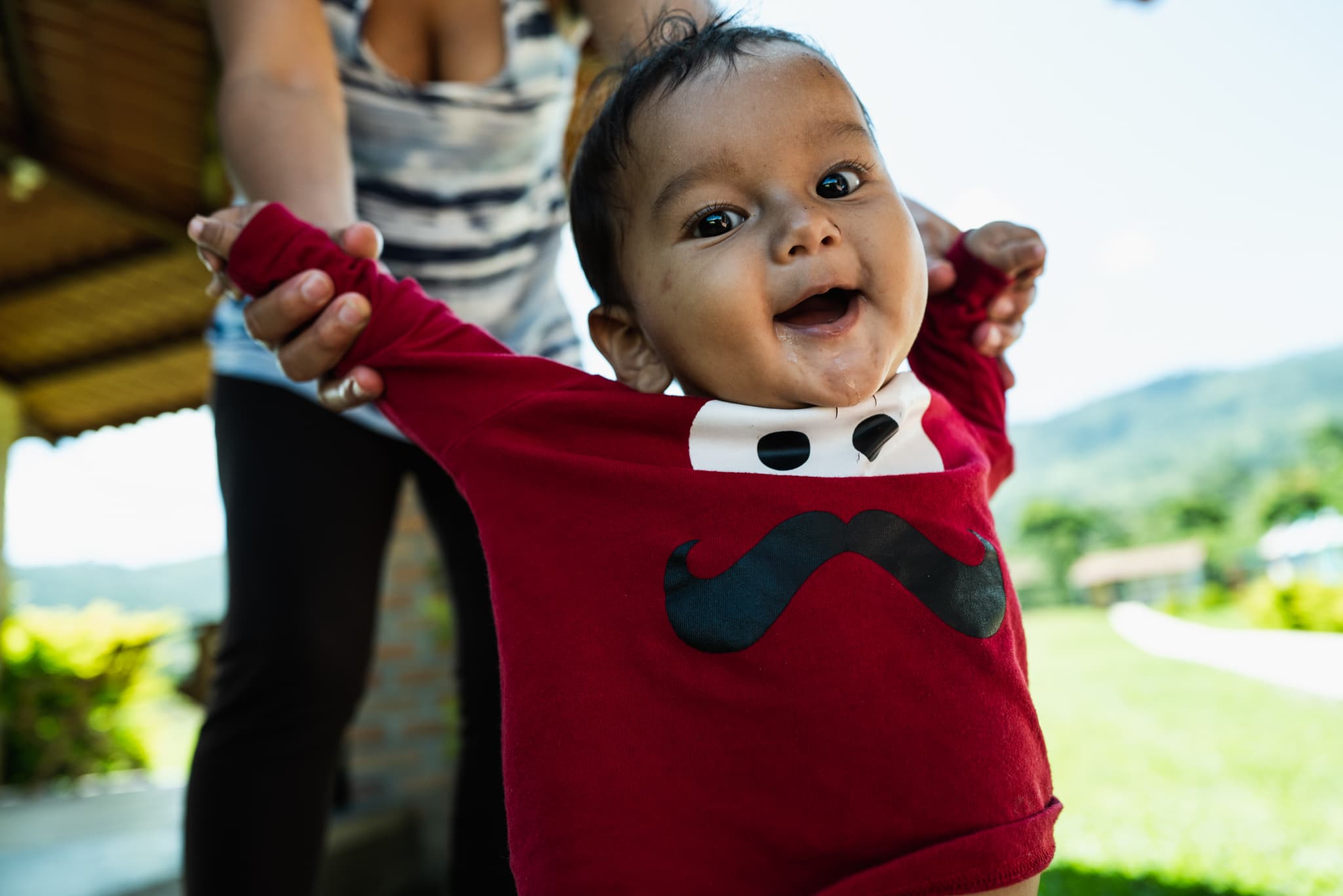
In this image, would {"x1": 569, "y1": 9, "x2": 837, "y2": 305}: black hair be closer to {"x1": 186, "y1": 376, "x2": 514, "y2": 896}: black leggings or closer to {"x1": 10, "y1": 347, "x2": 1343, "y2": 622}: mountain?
{"x1": 186, "y1": 376, "x2": 514, "y2": 896}: black leggings

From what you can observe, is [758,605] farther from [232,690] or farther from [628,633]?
[232,690]

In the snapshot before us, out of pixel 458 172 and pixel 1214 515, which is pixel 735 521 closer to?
pixel 458 172

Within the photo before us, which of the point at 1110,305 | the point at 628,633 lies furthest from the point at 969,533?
the point at 1110,305

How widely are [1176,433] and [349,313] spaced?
65118 millimetres

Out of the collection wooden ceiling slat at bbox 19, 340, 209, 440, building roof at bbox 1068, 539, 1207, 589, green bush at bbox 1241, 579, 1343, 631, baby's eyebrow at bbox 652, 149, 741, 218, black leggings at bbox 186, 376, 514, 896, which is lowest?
building roof at bbox 1068, 539, 1207, 589

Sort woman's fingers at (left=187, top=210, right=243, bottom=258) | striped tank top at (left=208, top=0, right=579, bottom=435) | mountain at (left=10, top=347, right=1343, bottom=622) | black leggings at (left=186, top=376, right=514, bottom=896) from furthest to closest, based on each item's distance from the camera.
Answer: mountain at (left=10, top=347, right=1343, bottom=622) → striped tank top at (left=208, top=0, right=579, bottom=435) → black leggings at (left=186, top=376, right=514, bottom=896) → woman's fingers at (left=187, top=210, right=243, bottom=258)

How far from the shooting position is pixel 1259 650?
10.8 meters

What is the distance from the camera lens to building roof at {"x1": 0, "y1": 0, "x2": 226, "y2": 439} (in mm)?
4527

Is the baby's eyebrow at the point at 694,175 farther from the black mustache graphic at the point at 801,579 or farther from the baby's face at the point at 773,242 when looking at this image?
the black mustache graphic at the point at 801,579

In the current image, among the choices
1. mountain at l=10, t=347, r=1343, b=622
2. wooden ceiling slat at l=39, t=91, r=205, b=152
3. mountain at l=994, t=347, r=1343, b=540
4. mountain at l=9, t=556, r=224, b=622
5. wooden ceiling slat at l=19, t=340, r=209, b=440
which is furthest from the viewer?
mountain at l=994, t=347, r=1343, b=540

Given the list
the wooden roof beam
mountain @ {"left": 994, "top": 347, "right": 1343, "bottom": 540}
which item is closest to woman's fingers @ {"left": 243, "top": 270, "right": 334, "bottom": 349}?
the wooden roof beam

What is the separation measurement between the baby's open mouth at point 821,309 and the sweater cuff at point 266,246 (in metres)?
0.52

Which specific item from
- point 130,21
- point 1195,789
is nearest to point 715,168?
point 1195,789

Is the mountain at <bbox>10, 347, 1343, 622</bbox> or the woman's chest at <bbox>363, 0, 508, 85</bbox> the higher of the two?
the woman's chest at <bbox>363, 0, 508, 85</bbox>
